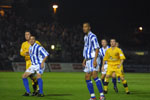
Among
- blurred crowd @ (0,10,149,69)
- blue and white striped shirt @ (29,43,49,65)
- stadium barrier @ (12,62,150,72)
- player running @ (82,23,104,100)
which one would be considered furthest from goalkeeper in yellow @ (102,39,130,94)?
stadium barrier @ (12,62,150,72)

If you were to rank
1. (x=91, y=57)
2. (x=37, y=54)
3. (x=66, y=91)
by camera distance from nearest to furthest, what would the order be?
1. (x=91, y=57)
2. (x=37, y=54)
3. (x=66, y=91)

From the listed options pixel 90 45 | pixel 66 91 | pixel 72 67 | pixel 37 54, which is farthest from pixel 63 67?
pixel 90 45

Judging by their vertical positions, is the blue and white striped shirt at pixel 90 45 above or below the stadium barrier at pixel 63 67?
above

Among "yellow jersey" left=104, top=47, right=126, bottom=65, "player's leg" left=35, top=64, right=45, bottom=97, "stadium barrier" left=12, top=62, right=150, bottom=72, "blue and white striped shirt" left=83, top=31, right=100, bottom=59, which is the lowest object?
"stadium barrier" left=12, top=62, right=150, bottom=72

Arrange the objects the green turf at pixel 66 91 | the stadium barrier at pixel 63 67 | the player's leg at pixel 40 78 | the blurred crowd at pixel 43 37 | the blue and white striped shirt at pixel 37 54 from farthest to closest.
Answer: the stadium barrier at pixel 63 67
the blurred crowd at pixel 43 37
the blue and white striped shirt at pixel 37 54
the player's leg at pixel 40 78
the green turf at pixel 66 91

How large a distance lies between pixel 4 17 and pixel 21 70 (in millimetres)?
6249

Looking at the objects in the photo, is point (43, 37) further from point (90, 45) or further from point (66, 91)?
point (90, 45)

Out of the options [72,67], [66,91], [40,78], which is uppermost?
[40,78]

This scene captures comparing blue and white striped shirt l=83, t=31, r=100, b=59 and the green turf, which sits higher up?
blue and white striped shirt l=83, t=31, r=100, b=59

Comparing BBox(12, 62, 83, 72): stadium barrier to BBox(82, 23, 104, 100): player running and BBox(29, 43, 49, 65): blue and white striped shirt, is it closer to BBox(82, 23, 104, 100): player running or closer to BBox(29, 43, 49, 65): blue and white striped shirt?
BBox(29, 43, 49, 65): blue and white striped shirt

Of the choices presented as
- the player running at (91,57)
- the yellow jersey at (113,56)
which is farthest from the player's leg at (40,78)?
the yellow jersey at (113,56)

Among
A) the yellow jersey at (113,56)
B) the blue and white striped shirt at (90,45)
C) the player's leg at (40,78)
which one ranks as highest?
the blue and white striped shirt at (90,45)

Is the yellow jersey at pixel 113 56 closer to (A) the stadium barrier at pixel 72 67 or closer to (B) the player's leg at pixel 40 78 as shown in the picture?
(B) the player's leg at pixel 40 78

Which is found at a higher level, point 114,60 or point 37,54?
point 37,54
